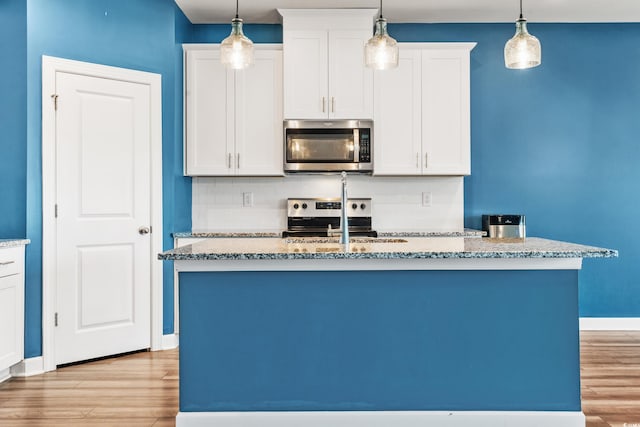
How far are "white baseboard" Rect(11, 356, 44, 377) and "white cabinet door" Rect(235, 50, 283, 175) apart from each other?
195cm

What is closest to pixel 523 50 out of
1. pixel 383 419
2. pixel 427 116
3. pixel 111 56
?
pixel 383 419

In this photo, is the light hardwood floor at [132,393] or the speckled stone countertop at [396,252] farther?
the light hardwood floor at [132,393]

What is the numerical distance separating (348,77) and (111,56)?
1.78 metres

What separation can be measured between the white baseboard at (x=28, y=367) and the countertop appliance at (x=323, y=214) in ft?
Result: 6.72

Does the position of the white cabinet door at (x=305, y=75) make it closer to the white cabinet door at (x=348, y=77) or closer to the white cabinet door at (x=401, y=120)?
the white cabinet door at (x=348, y=77)

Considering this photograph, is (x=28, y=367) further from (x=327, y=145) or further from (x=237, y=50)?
(x=327, y=145)

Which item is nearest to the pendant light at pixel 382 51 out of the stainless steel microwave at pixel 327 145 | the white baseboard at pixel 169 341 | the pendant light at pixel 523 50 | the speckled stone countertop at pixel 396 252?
the pendant light at pixel 523 50

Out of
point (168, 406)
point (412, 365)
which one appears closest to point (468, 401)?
point (412, 365)

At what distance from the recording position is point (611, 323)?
4492 mm

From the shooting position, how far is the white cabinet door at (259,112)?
4207 millimetres

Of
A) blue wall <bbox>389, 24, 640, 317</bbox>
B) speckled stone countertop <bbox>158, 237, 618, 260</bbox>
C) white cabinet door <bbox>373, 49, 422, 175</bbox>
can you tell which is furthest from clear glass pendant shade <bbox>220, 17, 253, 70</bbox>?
blue wall <bbox>389, 24, 640, 317</bbox>

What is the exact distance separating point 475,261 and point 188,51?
298 centimetres

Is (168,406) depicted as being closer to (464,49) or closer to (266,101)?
(266,101)

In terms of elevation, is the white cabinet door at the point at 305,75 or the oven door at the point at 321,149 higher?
the white cabinet door at the point at 305,75
